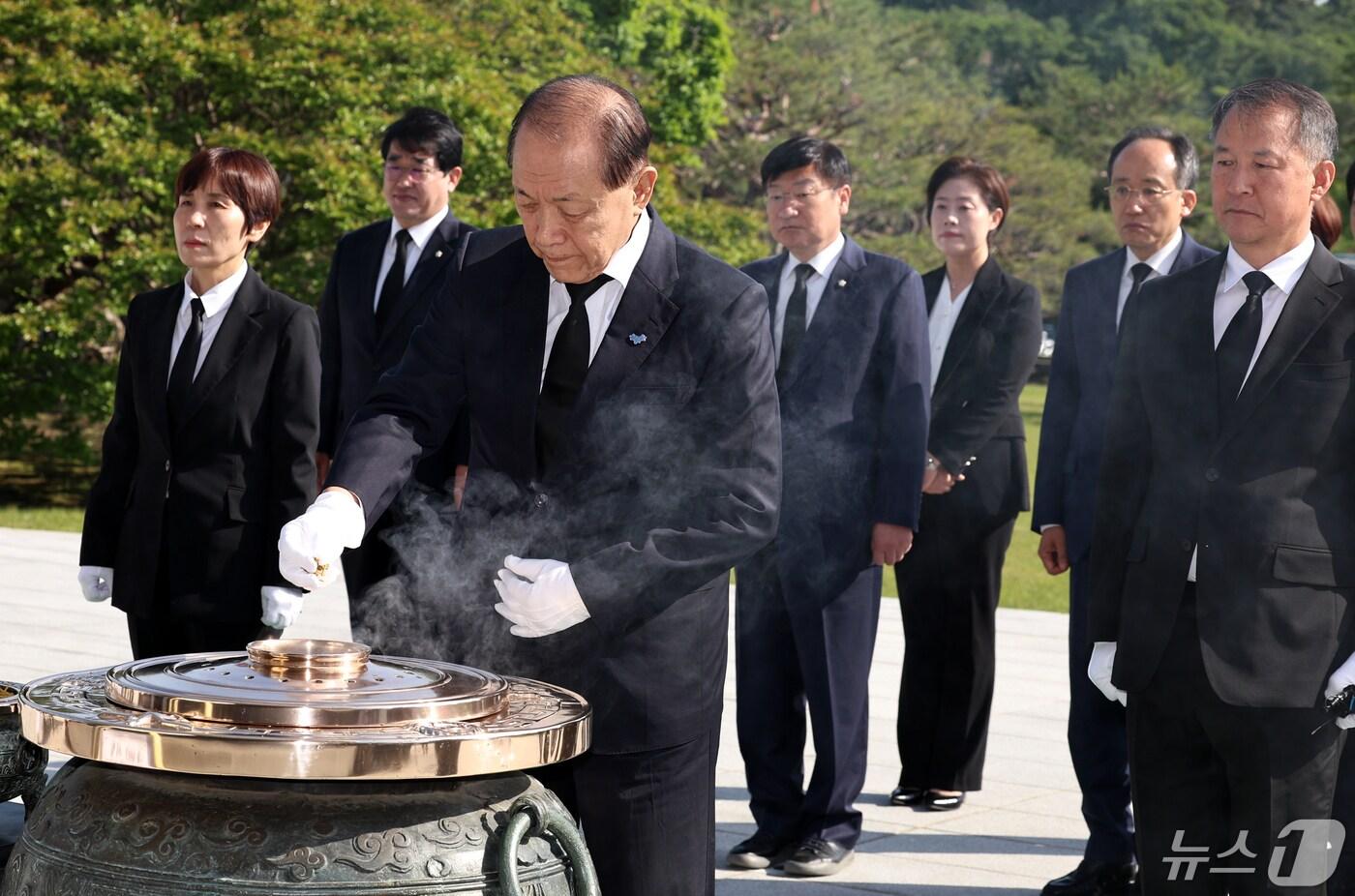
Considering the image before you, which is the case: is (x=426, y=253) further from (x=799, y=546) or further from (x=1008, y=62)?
(x=1008, y=62)

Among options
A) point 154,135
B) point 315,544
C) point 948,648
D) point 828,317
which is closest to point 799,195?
point 828,317

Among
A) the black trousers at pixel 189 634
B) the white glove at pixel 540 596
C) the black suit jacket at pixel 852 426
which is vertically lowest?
the black trousers at pixel 189 634

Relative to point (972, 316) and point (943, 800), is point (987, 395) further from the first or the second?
point (943, 800)

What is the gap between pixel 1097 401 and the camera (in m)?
4.76

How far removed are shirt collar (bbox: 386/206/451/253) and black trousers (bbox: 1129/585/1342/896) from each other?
118 inches

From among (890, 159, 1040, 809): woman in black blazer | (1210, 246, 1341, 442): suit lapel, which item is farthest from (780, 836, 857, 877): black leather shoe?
(1210, 246, 1341, 442): suit lapel

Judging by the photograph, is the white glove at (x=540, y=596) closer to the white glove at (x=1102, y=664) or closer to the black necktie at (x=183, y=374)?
the white glove at (x=1102, y=664)

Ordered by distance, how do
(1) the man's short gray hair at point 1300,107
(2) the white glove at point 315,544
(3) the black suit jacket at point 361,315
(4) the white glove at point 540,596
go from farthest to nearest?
(3) the black suit jacket at point 361,315 < (1) the man's short gray hair at point 1300,107 < (4) the white glove at point 540,596 < (2) the white glove at point 315,544

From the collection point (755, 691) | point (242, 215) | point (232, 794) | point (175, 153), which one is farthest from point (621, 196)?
point (175, 153)

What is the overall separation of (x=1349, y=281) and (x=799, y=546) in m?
1.99

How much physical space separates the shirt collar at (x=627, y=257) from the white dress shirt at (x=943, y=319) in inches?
115

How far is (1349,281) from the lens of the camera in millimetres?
3197

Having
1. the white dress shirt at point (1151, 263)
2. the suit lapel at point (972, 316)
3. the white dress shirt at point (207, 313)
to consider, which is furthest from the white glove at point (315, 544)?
the suit lapel at point (972, 316)

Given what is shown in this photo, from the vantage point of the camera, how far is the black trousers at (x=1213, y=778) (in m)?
3.10
